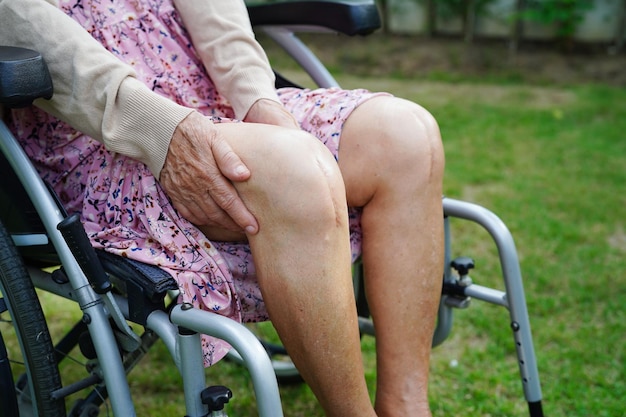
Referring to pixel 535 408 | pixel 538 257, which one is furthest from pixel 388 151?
pixel 538 257

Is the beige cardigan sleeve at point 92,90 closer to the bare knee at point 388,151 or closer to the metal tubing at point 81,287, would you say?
the metal tubing at point 81,287

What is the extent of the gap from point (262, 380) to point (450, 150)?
9.63ft

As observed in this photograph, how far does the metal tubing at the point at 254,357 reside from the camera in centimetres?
105

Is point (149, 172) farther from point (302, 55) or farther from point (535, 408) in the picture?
point (535, 408)

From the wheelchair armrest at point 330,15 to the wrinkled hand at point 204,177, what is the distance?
55 centimetres

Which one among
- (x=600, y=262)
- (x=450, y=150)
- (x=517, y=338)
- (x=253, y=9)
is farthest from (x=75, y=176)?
(x=450, y=150)

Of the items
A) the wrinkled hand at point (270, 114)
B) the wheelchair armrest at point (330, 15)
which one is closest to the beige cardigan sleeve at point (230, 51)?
the wrinkled hand at point (270, 114)

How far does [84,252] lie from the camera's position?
119 centimetres

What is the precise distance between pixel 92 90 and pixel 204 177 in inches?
9.7

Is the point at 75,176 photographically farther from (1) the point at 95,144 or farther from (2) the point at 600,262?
(2) the point at 600,262

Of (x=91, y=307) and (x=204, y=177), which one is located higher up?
(x=204, y=177)

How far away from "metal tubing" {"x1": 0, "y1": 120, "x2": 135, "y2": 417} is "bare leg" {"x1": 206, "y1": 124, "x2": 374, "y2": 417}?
26 centimetres

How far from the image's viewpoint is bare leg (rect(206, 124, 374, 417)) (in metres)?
1.18

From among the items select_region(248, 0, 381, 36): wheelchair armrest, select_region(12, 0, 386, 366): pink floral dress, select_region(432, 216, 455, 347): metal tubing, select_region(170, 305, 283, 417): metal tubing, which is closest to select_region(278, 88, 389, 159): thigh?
select_region(12, 0, 386, 366): pink floral dress
